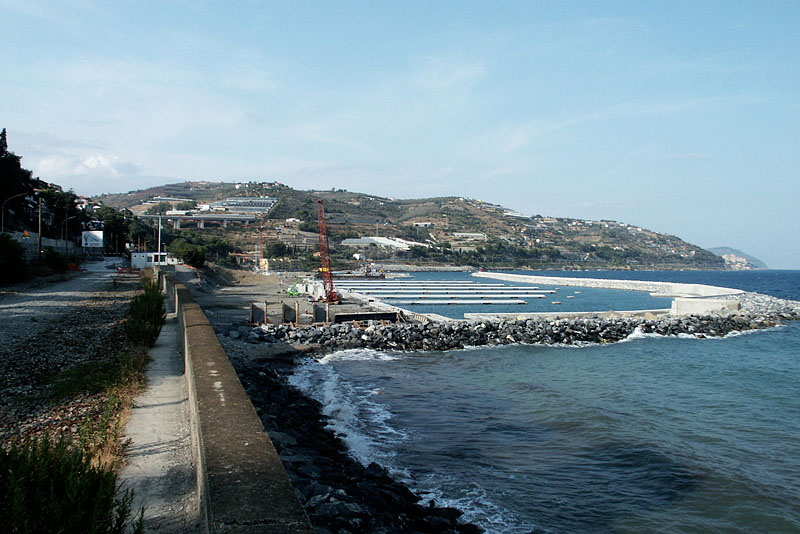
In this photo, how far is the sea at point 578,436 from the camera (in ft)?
23.2

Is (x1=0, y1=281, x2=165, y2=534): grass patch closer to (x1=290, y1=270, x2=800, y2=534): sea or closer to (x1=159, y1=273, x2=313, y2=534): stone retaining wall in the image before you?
(x1=159, y1=273, x2=313, y2=534): stone retaining wall

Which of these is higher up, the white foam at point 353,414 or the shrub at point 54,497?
the shrub at point 54,497

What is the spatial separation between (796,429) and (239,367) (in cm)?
1227

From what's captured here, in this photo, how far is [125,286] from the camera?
95.5ft

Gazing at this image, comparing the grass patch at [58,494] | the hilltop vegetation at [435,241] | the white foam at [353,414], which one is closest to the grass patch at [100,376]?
the grass patch at [58,494]

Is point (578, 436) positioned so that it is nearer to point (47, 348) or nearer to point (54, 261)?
point (47, 348)

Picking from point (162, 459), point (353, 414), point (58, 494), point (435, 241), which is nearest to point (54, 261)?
point (353, 414)

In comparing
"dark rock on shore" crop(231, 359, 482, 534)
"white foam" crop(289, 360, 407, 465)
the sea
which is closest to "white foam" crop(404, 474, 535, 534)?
the sea

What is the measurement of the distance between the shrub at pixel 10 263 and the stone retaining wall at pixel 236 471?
1039 inches

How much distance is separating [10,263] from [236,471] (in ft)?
97.4

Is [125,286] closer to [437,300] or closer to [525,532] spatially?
[437,300]

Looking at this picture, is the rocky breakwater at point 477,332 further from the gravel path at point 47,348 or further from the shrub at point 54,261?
the shrub at point 54,261

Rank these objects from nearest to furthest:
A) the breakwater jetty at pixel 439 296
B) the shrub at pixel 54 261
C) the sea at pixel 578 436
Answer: the sea at pixel 578 436 → the shrub at pixel 54 261 → the breakwater jetty at pixel 439 296

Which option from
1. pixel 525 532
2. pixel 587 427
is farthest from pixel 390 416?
pixel 525 532
